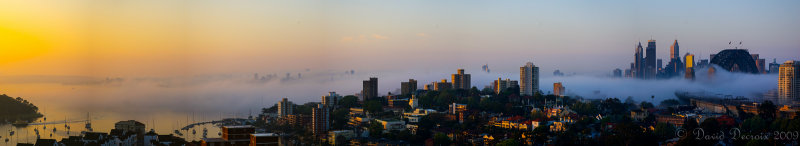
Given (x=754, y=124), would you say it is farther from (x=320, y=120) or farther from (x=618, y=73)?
(x=618, y=73)

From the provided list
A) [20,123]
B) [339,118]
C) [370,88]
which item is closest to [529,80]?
[370,88]

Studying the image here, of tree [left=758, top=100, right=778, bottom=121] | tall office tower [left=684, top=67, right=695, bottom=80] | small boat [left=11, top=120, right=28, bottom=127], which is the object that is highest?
tall office tower [left=684, top=67, right=695, bottom=80]

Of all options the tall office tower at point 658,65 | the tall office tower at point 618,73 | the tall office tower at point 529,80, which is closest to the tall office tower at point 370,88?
the tall office tower at point 529,80

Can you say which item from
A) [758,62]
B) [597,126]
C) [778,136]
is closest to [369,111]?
[597,126]

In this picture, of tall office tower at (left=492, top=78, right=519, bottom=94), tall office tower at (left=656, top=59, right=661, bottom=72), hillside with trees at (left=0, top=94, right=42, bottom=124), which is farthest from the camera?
tall office tower at (left=656, top=59, right=661, bottom=72)

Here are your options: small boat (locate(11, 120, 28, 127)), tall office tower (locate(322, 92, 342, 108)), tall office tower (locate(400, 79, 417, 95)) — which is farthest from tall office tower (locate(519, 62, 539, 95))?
small boat (locate(11, 120, 28, 127))

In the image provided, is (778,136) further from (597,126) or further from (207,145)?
(207,145)

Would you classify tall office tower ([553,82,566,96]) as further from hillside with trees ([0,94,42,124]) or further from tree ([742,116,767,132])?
Answer: hillside with trees ([0,94,42,124])

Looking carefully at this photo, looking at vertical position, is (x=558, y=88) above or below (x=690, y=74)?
below
